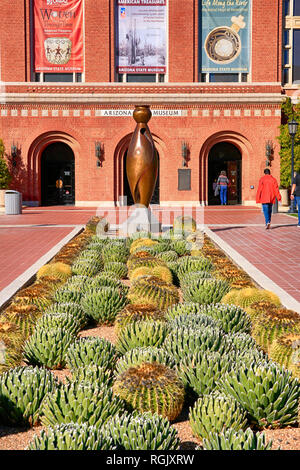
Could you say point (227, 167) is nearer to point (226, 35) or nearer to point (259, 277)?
point (226, 35)

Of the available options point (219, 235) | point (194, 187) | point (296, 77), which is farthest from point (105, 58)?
point (219, 235)

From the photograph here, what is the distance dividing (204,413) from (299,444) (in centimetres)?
66

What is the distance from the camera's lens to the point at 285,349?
14.7 ft

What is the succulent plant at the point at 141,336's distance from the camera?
4762 millimetres

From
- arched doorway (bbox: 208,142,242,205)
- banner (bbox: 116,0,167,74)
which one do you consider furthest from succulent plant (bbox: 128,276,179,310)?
banner (bbox: 116,0,167,74)

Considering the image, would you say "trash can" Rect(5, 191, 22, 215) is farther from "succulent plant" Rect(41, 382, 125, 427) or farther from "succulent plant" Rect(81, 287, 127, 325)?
"succulent plant" Rect(41, 382, 125, 427)

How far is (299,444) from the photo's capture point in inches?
134

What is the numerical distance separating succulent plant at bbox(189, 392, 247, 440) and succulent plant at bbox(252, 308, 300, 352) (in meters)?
1.63

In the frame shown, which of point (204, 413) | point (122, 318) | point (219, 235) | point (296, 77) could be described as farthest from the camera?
point (296, 77)

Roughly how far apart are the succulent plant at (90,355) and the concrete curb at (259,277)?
9.57 ft

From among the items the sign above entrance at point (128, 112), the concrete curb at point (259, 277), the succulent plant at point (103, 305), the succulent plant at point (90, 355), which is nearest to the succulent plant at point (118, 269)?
the concrete curb at point (259, 277)

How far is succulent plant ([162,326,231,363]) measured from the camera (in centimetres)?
429

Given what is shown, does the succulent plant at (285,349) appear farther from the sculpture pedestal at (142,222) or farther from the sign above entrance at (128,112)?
the sign above entrance at (128,112)

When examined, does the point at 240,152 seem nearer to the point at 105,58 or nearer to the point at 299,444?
the point at 105,58
